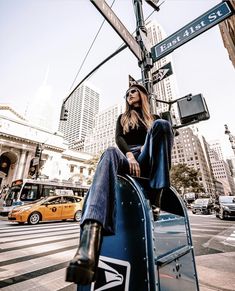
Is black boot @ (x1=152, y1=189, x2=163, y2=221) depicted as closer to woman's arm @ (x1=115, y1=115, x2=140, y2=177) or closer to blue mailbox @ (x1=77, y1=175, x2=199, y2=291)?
blue mailbox @ (x1=77, y1=175, x2=199, y2=291)

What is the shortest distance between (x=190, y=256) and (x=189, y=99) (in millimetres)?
2367

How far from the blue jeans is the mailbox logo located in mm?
302

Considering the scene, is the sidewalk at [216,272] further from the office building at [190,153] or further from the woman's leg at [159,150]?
the office building at [190,153]

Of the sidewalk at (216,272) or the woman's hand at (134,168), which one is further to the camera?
the sidewalk at (216,272)

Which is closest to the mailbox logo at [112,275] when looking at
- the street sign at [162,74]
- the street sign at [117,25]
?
the street sign at [162,74]

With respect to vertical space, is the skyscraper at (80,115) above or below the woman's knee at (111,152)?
above

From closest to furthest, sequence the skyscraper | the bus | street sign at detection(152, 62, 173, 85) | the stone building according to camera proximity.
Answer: street sign at detection(152, 62, 173, 85) < the bus < the stone building < the skyscraper

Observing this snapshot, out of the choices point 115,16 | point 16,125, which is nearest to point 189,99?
point 115,16

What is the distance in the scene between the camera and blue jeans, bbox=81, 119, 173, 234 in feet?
3.50

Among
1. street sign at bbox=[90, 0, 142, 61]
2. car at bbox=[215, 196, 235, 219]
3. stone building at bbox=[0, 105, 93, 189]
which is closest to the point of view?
street sign at bbox=[90, 0, 142, 61]

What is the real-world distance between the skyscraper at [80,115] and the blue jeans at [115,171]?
93.4m

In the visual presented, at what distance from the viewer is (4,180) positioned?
36375mm

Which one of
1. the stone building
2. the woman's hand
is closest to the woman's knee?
the woman's hand

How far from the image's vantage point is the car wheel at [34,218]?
29.1 feet
